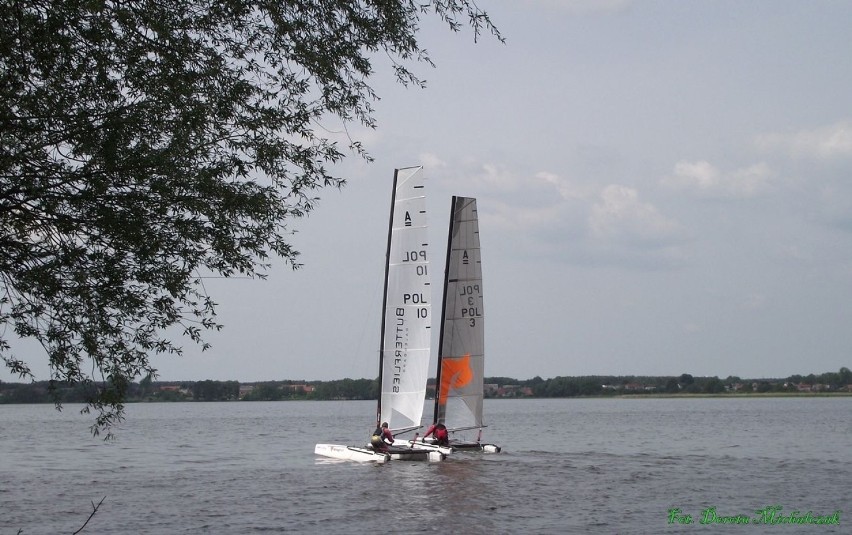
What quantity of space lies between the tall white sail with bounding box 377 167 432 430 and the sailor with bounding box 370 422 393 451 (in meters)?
1.65

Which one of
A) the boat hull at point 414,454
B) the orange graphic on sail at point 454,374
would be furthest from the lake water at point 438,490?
the orange graphic on sail at point 454,374

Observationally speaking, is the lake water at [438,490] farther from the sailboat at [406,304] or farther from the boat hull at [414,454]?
the sailboat at [406,304]

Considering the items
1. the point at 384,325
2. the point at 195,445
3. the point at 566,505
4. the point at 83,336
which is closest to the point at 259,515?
the point at 566,505

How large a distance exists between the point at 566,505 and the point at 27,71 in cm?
1843

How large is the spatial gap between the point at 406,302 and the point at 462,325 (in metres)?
2.84

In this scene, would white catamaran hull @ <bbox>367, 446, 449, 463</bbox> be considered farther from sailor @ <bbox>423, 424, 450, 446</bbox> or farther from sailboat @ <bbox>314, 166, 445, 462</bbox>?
sailboat @ <bbox>314, 166, 445, 462</bbox>

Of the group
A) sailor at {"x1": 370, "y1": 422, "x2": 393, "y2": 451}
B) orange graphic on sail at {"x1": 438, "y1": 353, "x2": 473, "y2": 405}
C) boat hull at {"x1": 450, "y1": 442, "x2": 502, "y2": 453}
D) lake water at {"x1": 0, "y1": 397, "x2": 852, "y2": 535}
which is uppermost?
orange graphic on sail at {"x1": 438, "y1": 353, "x2": 473, "y2": 405}

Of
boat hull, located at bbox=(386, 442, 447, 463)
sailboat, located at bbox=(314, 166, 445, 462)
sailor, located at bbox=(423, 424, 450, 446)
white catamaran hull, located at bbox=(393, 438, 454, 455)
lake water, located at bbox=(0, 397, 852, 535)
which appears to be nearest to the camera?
lake water, located at bbox=(0, 397, 852, 535)

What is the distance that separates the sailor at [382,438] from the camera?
1250 inches

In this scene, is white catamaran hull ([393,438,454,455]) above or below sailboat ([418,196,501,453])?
below

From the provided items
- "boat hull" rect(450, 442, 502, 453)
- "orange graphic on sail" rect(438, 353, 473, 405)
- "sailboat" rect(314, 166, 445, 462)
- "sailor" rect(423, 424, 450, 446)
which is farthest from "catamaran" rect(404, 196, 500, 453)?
"sailor" rect(423, 424, 450, 446)

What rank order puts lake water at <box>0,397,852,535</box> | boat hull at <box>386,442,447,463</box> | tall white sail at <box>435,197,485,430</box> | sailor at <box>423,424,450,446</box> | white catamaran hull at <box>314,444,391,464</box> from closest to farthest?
lake water at <box>0,397,852,535</box> → boat hull at <box>386,442,447,463</box> → white catamaran hull at <box>314,444,391,464</box> → sailor at <box>423,424,450,446</box> → tall white sail at <box>435,197,485,430</box>

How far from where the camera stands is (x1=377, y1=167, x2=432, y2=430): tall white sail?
112 ft

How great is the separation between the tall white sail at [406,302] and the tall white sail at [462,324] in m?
1.59
